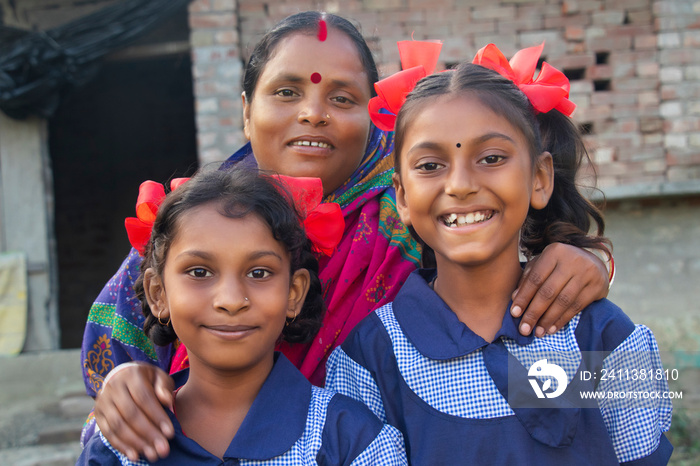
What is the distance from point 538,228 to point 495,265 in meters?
0.33

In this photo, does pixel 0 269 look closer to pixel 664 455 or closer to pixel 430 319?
pixel 430 319

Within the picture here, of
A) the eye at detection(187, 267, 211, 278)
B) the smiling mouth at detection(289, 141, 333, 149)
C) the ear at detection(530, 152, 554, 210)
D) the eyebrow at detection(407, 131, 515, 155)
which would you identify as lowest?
the eye at detection(187, 267, 211, 278)

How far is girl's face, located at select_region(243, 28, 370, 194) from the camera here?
185 cm

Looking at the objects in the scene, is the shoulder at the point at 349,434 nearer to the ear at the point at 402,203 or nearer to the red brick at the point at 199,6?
the ear at the point at 402,203

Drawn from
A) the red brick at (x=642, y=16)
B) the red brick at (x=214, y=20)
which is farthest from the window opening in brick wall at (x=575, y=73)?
the red brick at (x=214, y=20)

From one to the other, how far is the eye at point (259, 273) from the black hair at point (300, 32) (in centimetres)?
75

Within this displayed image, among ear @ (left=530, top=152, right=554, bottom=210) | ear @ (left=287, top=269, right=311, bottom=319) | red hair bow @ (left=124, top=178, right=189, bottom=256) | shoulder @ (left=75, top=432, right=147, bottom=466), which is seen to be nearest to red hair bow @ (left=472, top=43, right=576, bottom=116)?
ear @ (left=530, top=152, right=554, bottom=210)

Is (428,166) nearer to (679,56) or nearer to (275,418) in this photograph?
(275,418)

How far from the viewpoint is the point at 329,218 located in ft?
5.58

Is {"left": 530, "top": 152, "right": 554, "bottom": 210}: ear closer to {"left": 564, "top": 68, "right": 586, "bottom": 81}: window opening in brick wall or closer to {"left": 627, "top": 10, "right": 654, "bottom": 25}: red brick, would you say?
{"left": 564, "top": 68, "right": 586, "bottom": 81}: window opening in brick wall

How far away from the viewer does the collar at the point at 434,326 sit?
1497 millimetres

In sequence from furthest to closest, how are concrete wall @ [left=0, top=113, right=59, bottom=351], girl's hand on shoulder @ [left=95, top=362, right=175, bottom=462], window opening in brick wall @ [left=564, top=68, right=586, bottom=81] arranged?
concrete wall @ [left=0, top=113, right=59, bottom=351], window opening in brick wall @ [left=564, top=68, right=586, bottom=81], girl's hand on shoulder @ [left=95, top=362, right=175, bottom=462]

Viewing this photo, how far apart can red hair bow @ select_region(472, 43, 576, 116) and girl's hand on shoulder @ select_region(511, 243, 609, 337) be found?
42 centimetres

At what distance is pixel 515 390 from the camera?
1.43 meters
